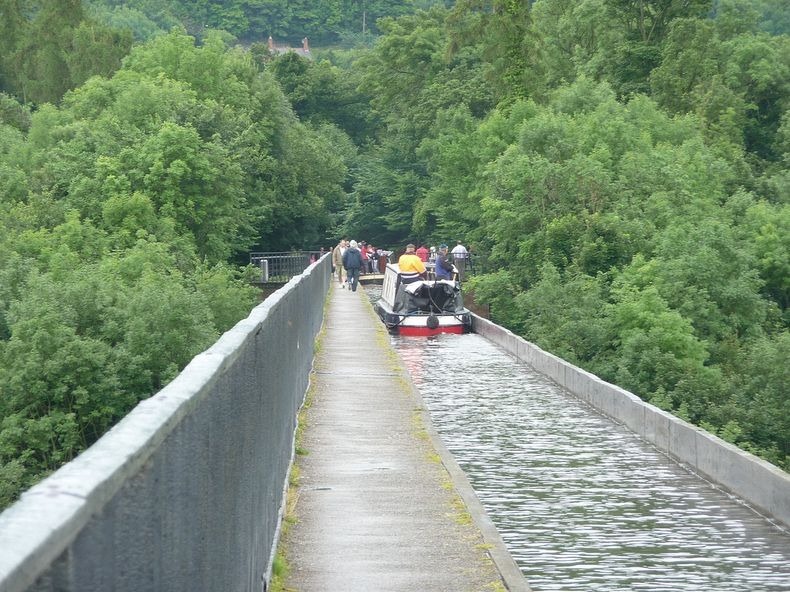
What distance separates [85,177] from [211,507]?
192ft

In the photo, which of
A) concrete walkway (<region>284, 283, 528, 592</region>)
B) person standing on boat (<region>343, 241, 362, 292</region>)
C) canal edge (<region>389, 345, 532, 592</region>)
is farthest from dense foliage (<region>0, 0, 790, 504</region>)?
canal edge (<region>389, 345, 532, 592</region>)

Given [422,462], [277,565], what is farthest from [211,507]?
[422,462]

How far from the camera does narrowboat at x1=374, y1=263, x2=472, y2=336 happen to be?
39875 mm

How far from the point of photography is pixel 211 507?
5.13 meters

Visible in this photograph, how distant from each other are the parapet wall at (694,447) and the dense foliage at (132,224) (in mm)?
14934

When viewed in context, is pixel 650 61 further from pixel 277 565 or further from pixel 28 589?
pixel 28 589

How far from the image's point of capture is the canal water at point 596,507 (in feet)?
37.6

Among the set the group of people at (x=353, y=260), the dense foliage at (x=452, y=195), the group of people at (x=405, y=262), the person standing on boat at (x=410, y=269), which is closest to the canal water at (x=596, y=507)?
Answer: the dense foliage at (x=452, y=195)

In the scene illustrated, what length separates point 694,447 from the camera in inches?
660

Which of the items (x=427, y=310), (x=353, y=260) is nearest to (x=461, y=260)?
(x=353, y=260)

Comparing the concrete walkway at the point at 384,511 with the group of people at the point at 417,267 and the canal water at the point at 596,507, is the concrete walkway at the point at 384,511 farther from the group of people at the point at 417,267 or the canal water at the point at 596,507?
the group of people at the point at 417,267

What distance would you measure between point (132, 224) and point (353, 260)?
9.00 meters

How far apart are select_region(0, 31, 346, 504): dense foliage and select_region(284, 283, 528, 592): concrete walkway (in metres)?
16.0

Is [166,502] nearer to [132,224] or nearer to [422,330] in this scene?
[422,330]
